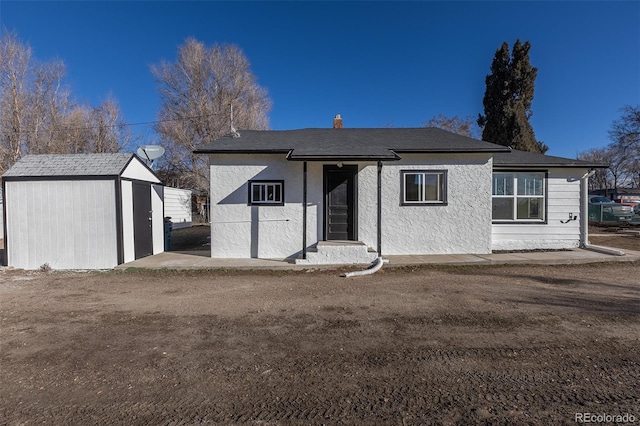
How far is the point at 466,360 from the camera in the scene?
131 inches

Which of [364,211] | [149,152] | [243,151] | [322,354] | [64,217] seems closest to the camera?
[322,354]

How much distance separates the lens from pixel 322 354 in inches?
139

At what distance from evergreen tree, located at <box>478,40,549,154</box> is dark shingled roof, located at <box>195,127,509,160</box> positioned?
13.3 m

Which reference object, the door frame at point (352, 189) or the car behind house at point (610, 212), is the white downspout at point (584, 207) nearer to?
the door frame at point (352, 189)

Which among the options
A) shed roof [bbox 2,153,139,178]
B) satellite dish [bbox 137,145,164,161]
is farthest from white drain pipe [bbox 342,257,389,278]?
satellite dish [bbox 137,145,164,161]

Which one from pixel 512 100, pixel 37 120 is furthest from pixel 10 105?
pixel 512 100

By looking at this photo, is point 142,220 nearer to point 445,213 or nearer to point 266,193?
point 266,193

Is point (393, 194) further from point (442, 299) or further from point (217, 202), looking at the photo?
point (217, 202)

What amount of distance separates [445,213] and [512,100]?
692 inches

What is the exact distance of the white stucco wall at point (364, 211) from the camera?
9.34m

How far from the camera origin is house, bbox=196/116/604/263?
30.6 feet

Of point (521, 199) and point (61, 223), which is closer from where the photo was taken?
point (61, 223)

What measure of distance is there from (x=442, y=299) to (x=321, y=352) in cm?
286

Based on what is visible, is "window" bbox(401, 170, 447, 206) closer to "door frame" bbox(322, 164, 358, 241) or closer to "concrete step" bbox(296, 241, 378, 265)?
"door frame" bbox(322, 164, 358, 241)
